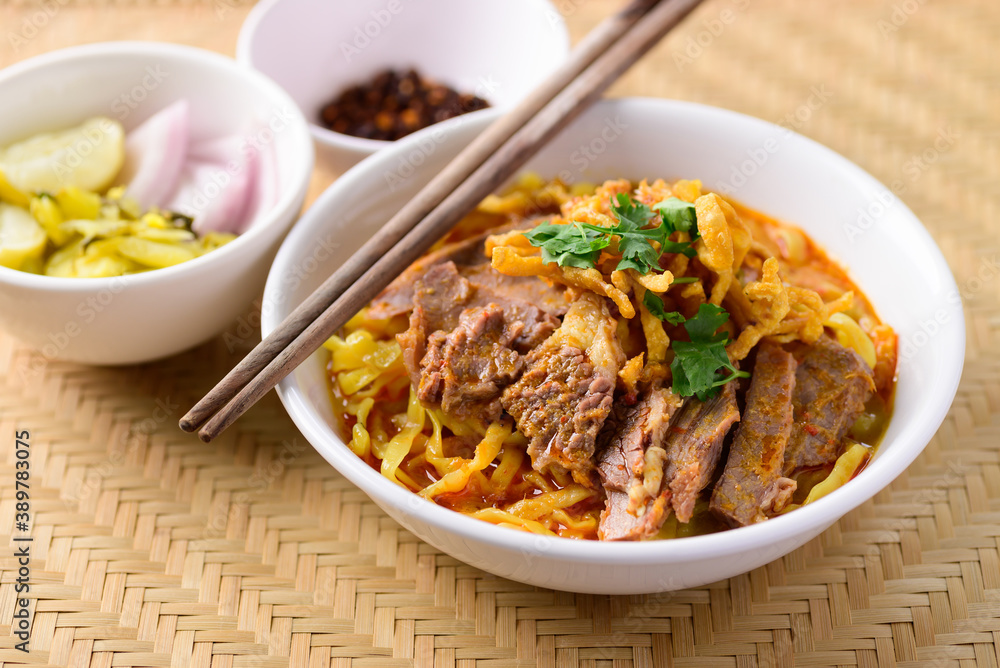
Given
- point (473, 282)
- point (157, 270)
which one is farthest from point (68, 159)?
point (473, 282)

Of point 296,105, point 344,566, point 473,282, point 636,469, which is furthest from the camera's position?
point 296,105

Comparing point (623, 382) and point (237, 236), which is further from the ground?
point (623, 382)

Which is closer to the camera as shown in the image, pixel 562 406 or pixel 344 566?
pixel 562 406

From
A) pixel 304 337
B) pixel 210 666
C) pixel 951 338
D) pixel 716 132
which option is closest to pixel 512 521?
pixel 304 337

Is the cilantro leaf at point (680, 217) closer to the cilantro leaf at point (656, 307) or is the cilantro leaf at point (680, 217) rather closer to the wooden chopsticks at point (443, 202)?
the cilantro leaf at point (656, 307)

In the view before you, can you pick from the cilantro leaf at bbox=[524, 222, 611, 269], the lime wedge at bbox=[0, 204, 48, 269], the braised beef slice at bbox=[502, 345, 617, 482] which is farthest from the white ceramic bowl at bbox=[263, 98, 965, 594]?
the lime wedge at bbox=[0, 204, 48, 269]

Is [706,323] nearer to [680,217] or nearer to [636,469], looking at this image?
[680,217]
